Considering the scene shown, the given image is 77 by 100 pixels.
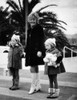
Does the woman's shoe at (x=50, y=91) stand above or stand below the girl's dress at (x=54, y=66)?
below

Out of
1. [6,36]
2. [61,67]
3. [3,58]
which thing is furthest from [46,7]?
[61,67]

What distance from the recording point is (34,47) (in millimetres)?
6297

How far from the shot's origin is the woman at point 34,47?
247 inches

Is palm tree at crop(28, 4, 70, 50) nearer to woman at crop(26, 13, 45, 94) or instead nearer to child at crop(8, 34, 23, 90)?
child at crop(8, 34, 23, 90)

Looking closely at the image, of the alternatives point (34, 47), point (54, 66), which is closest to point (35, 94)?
point (54, 66)

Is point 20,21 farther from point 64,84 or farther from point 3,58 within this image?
point 64,84

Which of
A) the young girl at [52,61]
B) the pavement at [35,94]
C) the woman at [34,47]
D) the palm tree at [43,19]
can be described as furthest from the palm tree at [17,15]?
the young girl at [52,61]

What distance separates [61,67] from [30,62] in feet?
2.56

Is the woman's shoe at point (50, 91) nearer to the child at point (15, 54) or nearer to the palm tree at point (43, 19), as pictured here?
the child at point (15, 54)

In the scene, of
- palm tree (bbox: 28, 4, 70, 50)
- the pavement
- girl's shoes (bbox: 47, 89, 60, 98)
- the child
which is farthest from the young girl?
palm tree (bbox: 28, 4, 70, 50)

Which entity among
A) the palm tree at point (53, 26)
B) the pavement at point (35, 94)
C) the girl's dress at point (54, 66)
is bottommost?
the pavement at point (35, 94)

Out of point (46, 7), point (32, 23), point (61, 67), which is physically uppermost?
point (46, 7)

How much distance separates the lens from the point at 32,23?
6418 millimetres

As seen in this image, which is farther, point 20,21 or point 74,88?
point 20,21
